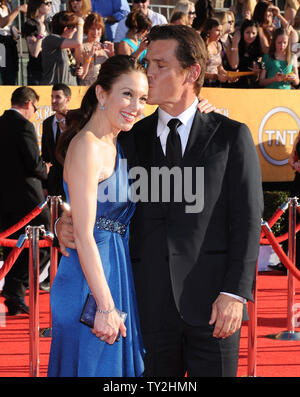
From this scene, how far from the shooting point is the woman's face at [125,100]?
3.05 m

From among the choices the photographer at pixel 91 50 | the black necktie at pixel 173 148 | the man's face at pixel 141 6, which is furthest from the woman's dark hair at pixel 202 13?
the black necktie at pixel 173 148

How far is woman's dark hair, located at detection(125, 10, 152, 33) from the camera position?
32.6ft

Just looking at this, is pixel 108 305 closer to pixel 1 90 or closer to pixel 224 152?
pixel 224 152

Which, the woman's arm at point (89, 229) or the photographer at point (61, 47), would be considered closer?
the woman's arm at point (89, 229)

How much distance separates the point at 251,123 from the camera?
→ 10.7m

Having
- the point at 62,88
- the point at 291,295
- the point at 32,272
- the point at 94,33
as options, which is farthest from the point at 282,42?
the point at 32,272

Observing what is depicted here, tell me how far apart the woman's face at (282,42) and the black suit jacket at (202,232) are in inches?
333

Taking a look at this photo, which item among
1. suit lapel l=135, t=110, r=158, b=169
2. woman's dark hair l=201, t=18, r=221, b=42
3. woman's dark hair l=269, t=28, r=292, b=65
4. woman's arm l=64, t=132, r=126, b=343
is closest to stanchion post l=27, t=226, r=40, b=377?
suit lapel l=135, t=110, r=158, b=169

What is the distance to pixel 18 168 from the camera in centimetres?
760

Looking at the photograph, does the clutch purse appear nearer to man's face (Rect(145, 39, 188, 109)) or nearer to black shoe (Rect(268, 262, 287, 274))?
man's face (Rect(145, 39, 188, 109))

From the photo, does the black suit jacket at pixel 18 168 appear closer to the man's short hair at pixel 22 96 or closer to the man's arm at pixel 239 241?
the man's short hair at pixel 22 96

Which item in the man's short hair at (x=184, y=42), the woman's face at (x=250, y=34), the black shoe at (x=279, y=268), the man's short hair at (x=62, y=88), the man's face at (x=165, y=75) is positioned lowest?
the black shoe at (x=279, y=268)

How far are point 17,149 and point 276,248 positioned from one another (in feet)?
9.49

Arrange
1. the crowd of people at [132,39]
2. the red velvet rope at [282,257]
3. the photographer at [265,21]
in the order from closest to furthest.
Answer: the red velvet rope at [282,257] < the crowd of people at [132,39] < the photographer at [265,21]
